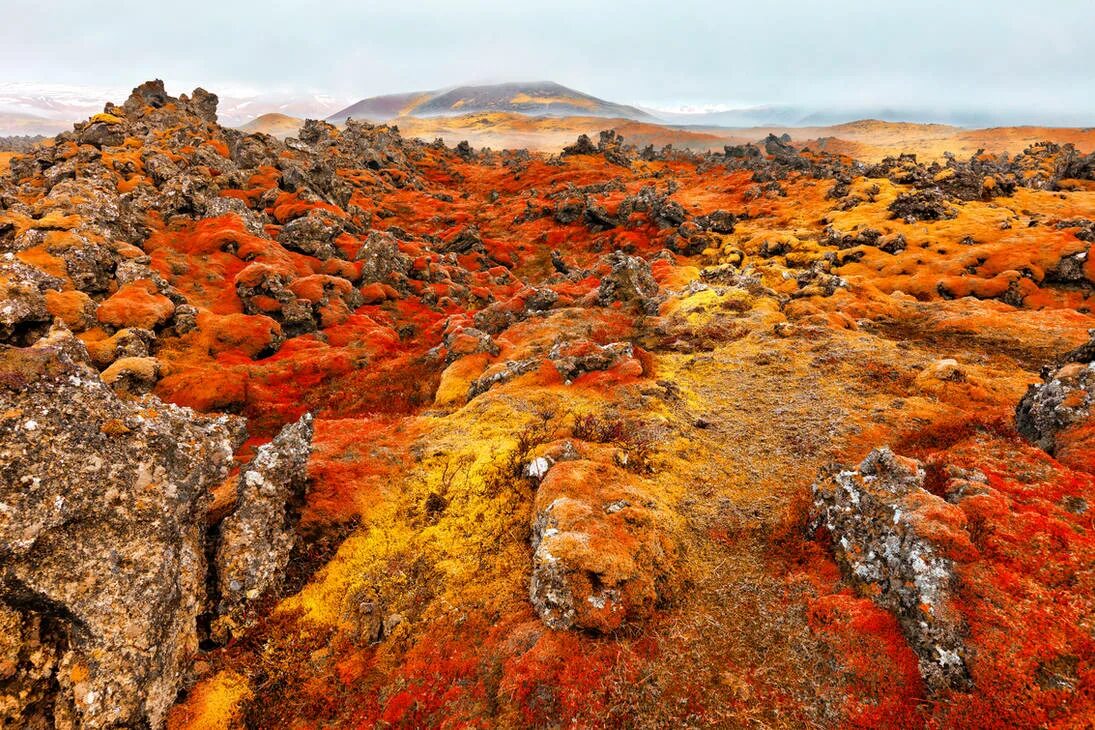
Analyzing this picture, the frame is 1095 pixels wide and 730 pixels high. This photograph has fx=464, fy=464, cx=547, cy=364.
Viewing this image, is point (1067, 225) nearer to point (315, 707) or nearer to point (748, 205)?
point (748, 205)

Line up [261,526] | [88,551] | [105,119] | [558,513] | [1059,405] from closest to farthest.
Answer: [88,551]
[261,526]
[558,513]
[1059,405]
[105,119]

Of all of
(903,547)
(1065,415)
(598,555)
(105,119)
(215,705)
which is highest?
(105,119)

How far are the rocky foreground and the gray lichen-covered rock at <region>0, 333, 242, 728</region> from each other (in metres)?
0.06

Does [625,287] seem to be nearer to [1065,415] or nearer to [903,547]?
[1065,415]

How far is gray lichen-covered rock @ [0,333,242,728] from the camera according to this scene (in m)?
8.55

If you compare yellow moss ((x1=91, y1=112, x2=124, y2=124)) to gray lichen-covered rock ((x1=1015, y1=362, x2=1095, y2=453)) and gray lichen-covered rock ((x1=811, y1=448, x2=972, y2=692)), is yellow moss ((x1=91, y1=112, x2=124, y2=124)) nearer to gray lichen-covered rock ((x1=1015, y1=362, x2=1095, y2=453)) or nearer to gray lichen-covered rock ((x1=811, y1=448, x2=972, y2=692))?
gray lichen-covered rock ((x1=811, y1=448, x2=972, y2=692))

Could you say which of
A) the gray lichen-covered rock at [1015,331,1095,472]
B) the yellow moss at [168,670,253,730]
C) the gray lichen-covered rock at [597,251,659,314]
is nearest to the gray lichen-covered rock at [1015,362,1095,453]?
the gray lichen-covered rock at [1015,331,1095,472]

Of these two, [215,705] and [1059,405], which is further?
[1059,405]

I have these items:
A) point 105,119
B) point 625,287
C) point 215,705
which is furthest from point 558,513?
point 105,119

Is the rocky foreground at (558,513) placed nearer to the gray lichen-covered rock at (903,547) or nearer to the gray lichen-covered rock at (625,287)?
the gray lichen-covered rock at (903,547)

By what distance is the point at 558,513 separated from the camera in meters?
13.5

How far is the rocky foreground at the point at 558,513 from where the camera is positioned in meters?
9.13

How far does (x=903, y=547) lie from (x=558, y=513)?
28.1 feet

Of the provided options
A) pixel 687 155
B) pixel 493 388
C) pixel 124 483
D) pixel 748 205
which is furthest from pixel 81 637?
pixel 687 155
